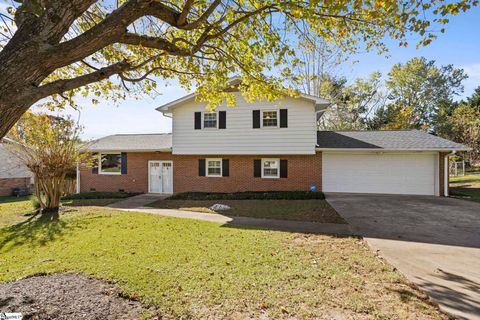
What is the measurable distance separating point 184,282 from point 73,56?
3.72 meters

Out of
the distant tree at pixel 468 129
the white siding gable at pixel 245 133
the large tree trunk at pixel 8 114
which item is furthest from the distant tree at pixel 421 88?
the large tree trunk at pixel 8 114

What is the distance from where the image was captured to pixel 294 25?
258 inches

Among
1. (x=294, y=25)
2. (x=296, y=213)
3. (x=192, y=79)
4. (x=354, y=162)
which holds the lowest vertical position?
(x=296, y=213)

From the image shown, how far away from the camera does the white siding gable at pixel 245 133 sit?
15.3 meters

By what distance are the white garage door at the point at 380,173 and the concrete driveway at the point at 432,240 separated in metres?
2.40

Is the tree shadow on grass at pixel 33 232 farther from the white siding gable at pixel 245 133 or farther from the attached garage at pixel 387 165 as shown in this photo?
the attached garage at pixel 387 165

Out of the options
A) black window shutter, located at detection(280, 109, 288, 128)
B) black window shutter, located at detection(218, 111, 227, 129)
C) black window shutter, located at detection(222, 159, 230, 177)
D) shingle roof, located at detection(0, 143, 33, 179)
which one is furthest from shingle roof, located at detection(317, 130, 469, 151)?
shingle roof, located at detection(0, 143, 33, 179)

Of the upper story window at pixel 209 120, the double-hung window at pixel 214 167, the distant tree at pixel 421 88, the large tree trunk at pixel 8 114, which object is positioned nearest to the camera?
the large tree trunk at pixel 8 114

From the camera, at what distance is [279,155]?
52.3 ft

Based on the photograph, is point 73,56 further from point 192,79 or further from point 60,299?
point 192,79

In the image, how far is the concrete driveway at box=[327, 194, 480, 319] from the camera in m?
4.03

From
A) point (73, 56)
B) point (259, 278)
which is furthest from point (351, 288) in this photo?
point (73, 56)

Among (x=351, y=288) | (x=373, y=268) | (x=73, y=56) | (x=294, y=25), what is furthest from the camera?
(x=294, y=25)

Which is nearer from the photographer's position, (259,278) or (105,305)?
(105,305)
